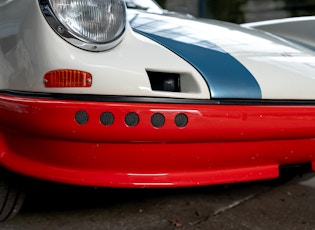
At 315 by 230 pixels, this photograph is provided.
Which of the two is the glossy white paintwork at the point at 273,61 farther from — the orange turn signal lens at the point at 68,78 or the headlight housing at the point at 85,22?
the orange turn signal lens at the point at 68,78

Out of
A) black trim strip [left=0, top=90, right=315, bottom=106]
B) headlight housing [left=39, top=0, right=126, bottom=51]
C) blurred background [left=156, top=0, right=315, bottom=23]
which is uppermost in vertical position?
headlight housing [left=39, top=0, right=126, bottom=51]

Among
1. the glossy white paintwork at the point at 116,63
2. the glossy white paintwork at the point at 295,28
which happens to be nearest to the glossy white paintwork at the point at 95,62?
the glossy white paintwork at the point at 116,63

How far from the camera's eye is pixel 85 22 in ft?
5.49

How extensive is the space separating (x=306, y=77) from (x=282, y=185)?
2.81 feet

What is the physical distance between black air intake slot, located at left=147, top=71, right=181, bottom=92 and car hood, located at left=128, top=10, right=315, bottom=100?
0.26 ft

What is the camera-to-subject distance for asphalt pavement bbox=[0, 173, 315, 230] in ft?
6.52

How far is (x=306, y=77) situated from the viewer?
6.07ft

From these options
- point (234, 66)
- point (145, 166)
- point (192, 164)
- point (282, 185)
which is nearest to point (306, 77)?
point (234, 66)

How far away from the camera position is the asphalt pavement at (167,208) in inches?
78.2

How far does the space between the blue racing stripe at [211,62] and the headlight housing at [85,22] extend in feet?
0.52

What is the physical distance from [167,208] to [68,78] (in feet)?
2.67

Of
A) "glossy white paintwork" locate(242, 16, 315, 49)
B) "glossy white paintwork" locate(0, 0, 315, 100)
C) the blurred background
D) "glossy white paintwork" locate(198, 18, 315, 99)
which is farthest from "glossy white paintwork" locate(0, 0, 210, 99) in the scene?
the blurred background

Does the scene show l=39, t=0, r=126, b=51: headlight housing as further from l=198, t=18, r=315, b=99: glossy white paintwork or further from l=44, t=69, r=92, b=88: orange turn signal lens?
l=198, t=18, r=315, b=99: glossy white paintwork

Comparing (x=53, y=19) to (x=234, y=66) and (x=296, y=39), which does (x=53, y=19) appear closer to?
(x=234, y=66)
